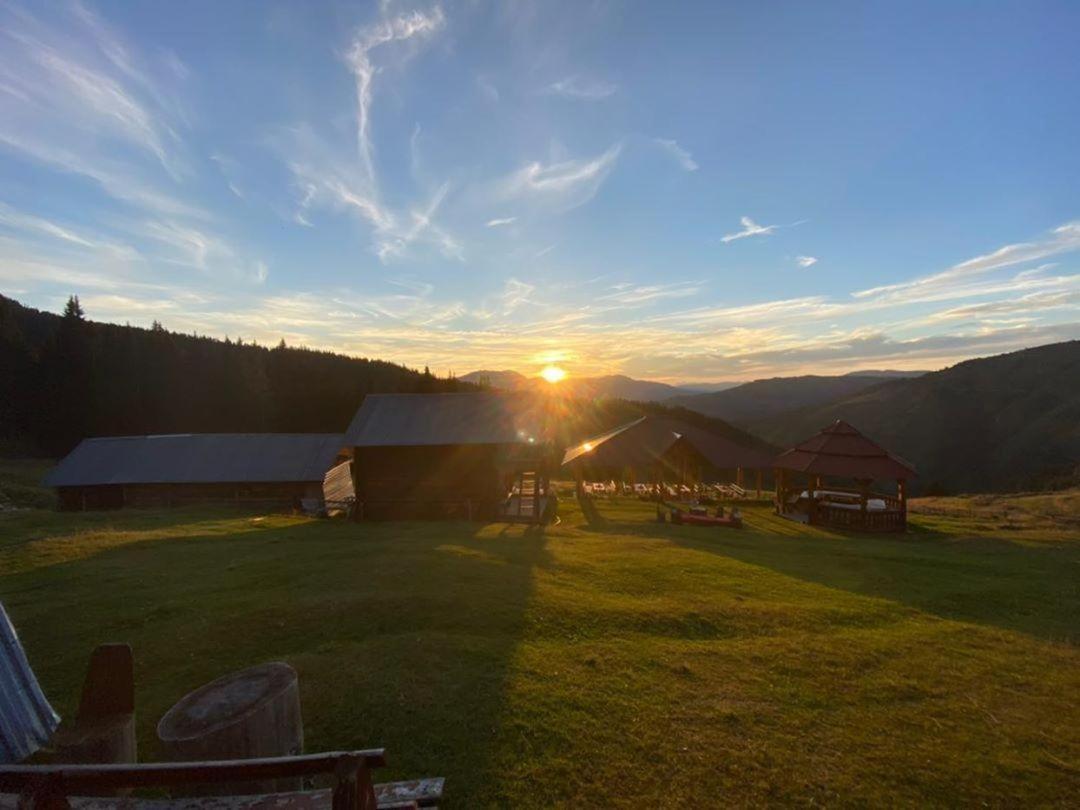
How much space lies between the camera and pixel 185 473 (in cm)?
3725

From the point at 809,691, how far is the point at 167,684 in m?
8.85

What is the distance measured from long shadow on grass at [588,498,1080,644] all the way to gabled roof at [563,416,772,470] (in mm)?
7356

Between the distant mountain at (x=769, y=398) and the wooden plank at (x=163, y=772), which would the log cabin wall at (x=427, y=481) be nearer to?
the wooden plank at (x=163, y=772)

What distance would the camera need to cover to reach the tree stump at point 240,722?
13.5 feet

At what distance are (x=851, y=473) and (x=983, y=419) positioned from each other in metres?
83.5

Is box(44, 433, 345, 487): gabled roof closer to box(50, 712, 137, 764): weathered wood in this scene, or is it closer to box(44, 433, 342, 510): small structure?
box(44, 433, 342, 510): small structure

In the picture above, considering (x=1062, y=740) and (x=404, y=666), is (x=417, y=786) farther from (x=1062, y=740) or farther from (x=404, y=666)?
(x=1062, y=740)

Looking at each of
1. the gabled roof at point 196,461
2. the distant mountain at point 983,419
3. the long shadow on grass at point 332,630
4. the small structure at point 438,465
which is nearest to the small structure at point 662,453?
the small structure at point 438,465

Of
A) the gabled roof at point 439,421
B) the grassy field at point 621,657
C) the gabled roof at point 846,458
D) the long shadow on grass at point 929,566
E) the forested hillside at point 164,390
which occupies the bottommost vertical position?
the long shadow on grass at point 929,566

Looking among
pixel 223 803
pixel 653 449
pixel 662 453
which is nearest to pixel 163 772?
pixel 223 803

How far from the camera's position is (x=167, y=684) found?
24.8ft

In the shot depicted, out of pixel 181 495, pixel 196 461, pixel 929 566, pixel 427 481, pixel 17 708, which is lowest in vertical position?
pixel 929 566

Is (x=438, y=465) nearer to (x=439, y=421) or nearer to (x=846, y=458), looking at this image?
(x=439, y=421)

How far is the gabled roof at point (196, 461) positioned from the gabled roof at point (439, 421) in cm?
1313
